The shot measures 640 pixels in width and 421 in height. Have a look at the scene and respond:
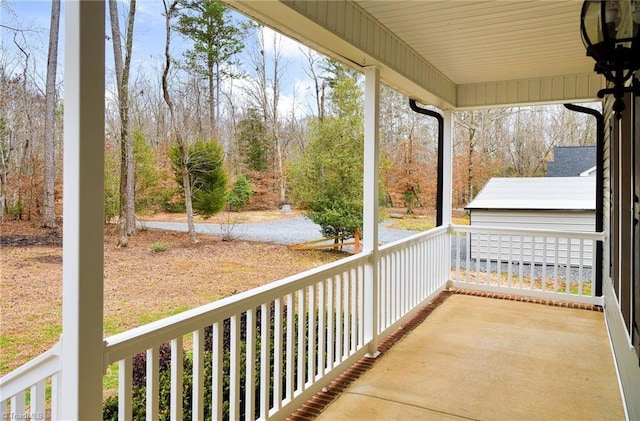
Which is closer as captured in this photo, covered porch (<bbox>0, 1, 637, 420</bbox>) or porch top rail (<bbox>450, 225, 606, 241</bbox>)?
covered porch (<bbox>0, 1, 637, 420</bbox>)

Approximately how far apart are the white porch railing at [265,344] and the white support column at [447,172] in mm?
422

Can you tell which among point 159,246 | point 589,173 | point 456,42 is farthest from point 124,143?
point 589,173

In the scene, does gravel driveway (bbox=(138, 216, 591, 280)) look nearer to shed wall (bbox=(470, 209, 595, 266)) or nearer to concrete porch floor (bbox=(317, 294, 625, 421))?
shed wall (bbox=(470, 209, 595, 266))

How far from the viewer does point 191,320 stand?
6.12 ft

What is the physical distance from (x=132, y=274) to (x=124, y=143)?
119 cm

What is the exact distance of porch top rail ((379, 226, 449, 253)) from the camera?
392 cm

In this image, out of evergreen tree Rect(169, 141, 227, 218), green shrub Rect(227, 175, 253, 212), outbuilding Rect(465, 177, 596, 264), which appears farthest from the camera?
outbuilding Rect(465, 177, 596, 264)

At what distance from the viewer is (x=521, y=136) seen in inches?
345

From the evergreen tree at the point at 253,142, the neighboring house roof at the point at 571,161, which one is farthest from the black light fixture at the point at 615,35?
the neighboring house roof at the point at 571,161

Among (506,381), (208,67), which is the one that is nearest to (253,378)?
(506,381)

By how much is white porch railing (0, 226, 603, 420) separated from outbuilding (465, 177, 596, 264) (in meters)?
1.77

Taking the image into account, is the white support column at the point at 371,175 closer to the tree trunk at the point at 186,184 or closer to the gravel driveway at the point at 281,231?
the tree trunk at the point at 186,184

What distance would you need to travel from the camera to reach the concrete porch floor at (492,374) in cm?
269

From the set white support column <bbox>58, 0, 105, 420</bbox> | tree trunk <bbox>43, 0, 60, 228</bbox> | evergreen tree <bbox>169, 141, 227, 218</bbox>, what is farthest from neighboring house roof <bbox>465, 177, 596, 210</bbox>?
white support column <bbox>58, 0, 105, 420</bbox>
